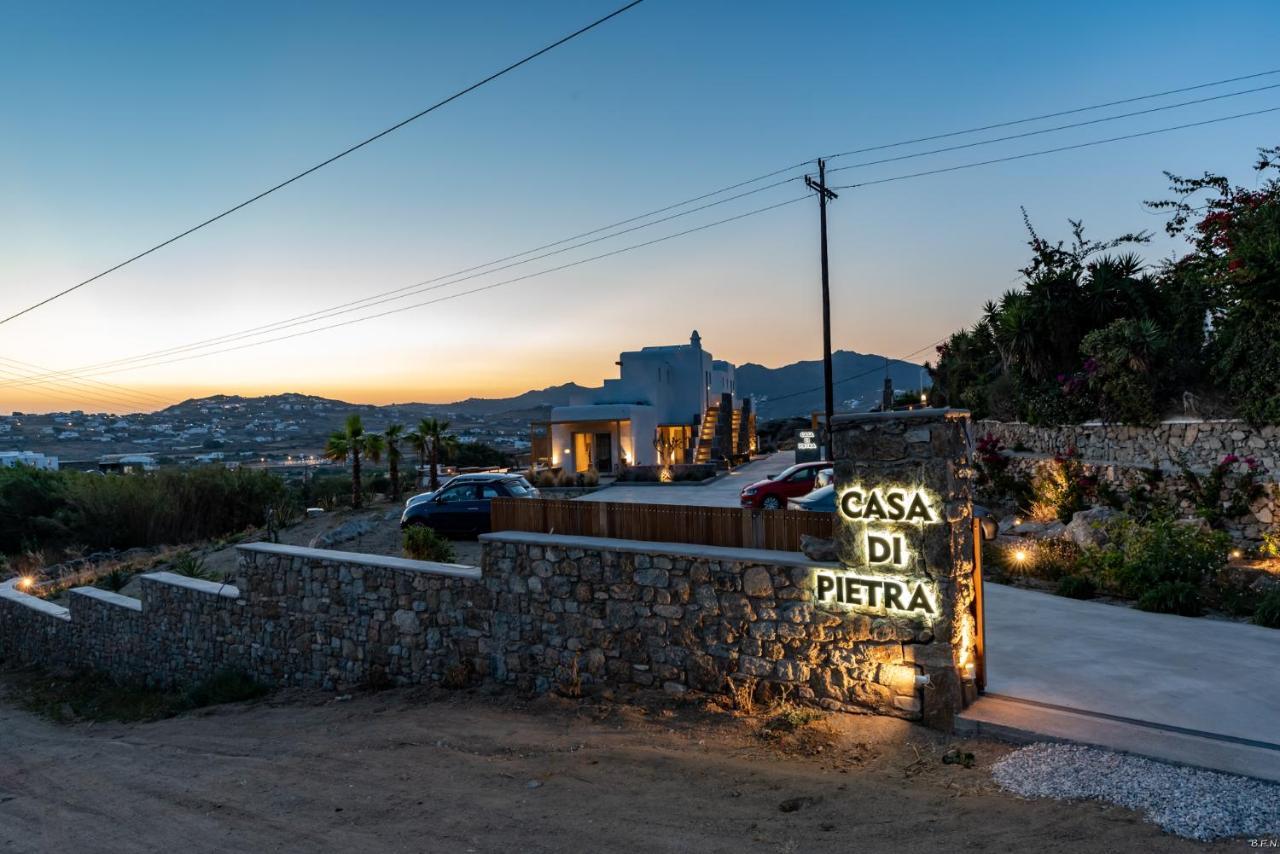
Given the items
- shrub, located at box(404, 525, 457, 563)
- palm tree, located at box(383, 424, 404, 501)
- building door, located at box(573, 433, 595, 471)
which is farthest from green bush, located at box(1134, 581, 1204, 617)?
building door, located at box(573, 433, 595, 471)

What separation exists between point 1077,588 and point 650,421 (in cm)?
2657

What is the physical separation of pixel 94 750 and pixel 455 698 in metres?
5.19

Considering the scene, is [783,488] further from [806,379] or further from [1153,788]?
[806,379]

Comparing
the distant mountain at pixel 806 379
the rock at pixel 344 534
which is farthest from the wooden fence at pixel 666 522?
the distant mountain at pixel 806 379

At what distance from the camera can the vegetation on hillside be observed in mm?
14531

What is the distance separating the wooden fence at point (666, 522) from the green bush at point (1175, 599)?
502cm

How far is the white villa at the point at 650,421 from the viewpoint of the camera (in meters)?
34.7

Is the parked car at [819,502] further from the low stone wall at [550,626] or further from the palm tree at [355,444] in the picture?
the palm tree at [355,444]

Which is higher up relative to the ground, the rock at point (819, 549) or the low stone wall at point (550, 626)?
the rock at point (819, 549)

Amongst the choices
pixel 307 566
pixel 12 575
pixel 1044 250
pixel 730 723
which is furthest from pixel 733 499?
pixel 12 575

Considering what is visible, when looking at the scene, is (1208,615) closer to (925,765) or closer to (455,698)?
(925,765)

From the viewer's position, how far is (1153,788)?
5258 mm

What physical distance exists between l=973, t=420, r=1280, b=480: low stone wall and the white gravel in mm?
10321

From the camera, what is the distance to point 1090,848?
186 inches
